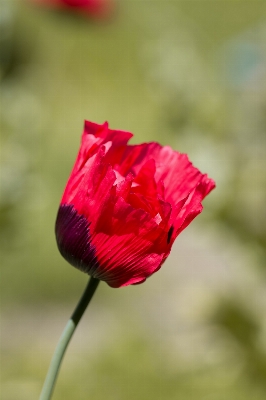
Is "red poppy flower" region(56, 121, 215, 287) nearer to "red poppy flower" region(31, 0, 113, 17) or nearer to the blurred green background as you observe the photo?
the blurred green background

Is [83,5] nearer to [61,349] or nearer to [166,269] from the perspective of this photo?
[166,269]

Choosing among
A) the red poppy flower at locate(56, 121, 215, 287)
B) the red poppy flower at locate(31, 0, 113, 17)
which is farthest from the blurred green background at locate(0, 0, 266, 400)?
the red poppy flower at locate(56, 121, 215, 287)

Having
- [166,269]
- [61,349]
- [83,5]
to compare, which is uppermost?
[83,5]

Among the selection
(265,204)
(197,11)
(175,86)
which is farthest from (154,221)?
(197,11)

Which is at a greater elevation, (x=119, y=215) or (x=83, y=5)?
(x=83, y=5)

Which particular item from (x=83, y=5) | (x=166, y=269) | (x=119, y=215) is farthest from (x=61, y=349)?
(x=83, y=5)

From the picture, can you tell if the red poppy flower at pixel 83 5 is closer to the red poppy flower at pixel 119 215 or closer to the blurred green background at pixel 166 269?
the blurred green background at pixel 166 269

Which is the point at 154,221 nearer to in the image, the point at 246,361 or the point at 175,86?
the point at 246,361
